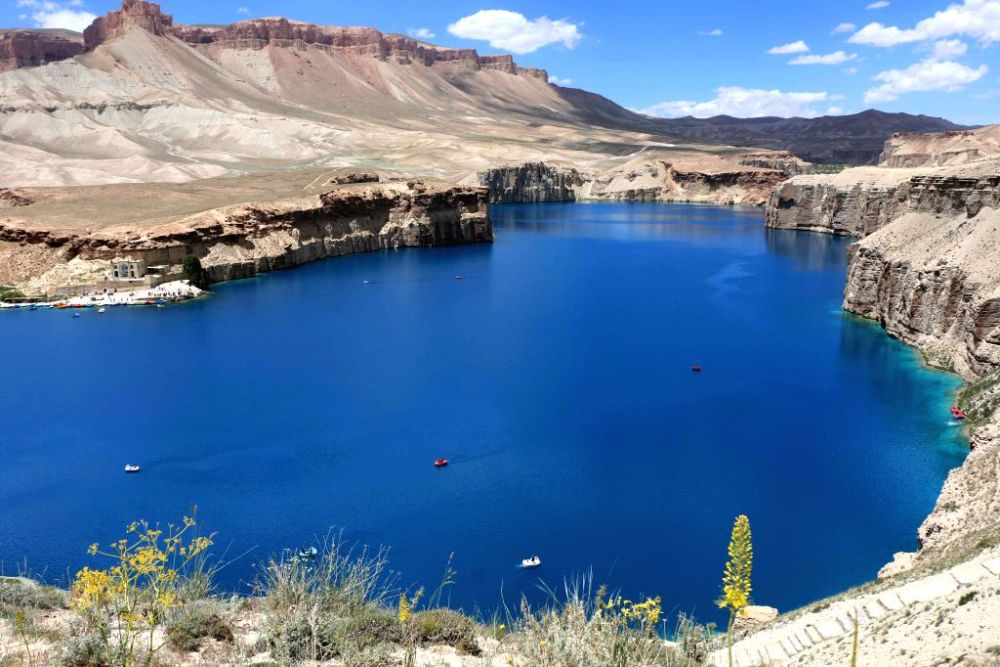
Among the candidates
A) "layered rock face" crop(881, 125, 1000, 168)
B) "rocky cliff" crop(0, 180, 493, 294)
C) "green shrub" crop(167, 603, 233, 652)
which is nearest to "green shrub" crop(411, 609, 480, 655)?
"green shrub" crop(167, 603, 233, 652)

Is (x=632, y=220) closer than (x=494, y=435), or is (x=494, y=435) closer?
(x=494, y=435)

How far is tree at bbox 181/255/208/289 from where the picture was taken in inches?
2864

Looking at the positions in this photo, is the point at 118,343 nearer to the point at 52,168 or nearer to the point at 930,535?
the point at 930,535

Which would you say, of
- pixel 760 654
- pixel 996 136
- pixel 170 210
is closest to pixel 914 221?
pixel 760 654

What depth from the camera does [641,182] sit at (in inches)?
7032

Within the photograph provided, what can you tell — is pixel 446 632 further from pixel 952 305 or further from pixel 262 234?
pixel 262 234

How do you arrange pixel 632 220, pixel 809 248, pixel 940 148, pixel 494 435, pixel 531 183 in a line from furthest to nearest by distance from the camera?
pixel 940 148, pixel 531 183, pixel 632 220, pixel 809 248, pixel 494 435

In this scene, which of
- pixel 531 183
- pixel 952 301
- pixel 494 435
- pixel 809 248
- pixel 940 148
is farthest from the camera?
pixel 940 148

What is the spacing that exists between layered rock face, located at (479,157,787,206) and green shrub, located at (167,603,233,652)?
514 ft

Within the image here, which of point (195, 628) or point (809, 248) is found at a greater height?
point (195, 628)

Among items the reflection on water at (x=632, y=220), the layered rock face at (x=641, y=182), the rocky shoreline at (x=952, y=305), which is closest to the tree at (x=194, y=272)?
the rocky shoreline at (x=952, y=305)

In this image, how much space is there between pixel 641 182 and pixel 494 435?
151 metres

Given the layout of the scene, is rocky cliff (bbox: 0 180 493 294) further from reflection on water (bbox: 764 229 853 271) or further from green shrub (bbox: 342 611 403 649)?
green shrub (bbox: 342 611 403 649)

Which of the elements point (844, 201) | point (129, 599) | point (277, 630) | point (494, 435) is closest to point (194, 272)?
point (494, 435)
